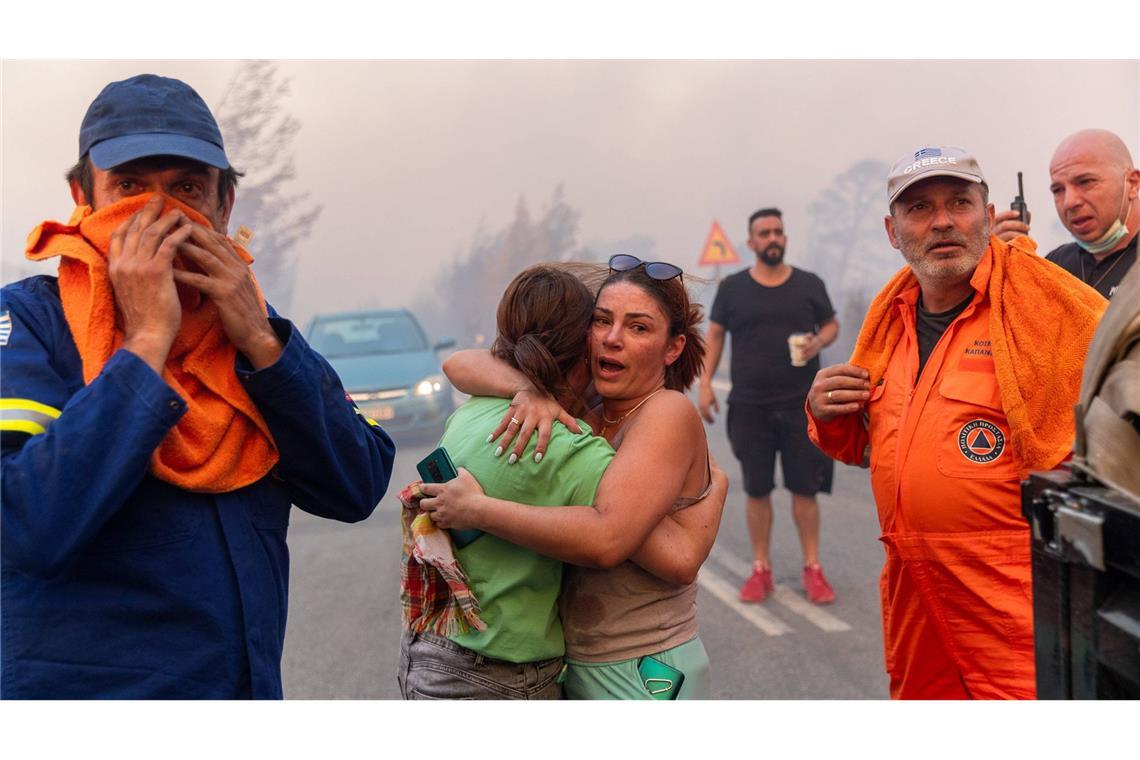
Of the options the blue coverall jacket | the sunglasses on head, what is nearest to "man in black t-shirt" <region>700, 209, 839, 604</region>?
the sunglasses on head

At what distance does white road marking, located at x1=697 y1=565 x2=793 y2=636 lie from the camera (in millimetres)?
5090

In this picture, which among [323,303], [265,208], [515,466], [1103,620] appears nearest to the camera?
[1103,620]

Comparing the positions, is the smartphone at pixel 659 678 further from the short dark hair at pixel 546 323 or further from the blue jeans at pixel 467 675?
the short dark hair at pixel 546 323

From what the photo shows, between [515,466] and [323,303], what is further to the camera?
[323,303]

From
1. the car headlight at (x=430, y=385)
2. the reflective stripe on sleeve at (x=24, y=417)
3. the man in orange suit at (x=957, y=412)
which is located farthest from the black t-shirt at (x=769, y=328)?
the reflective stripe on sleeve at (x=24, y=417)

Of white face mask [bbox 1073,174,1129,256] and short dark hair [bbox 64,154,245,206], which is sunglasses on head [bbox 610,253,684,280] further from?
white face mask [bbox 1073,174,1129,256]

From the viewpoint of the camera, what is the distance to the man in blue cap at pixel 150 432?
1.71 metres

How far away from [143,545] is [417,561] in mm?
595

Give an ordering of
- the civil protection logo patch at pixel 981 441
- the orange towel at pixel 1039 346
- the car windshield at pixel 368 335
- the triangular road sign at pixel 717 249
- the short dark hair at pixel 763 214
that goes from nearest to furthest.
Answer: the orange towel at pixel 1039 346 < the civil protection logo patch at pixel 981 441 < the short dark hair at pixel 763 214 < the car windshield at pixel 368 335 < the triangular road sign at pixel 717 249

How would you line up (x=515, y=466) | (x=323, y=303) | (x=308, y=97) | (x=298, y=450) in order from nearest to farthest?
(x=298, y=450)
(x=515, y=466)
(x=308, y=97)
(x=323, y=303)

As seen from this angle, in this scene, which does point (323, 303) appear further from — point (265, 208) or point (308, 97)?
point (308, 97)

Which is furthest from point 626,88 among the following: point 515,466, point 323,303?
point 515,466

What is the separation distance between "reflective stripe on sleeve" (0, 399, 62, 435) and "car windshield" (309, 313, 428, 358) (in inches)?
351

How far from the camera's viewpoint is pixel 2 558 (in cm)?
175
